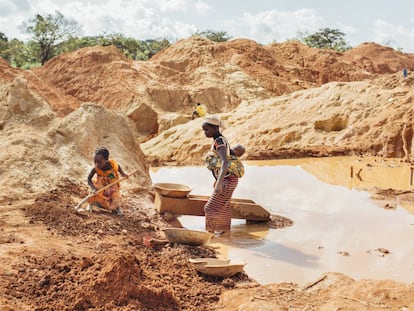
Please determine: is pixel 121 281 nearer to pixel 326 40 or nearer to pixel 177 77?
pixel 177 77

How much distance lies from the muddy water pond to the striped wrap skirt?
6.9 inches

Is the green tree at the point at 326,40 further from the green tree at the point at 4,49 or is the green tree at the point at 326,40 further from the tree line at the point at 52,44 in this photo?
the green tree at the point at 4,49

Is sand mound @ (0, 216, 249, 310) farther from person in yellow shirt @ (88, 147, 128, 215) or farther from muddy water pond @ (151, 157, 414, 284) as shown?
person in yellow shirt @ (88, 147, 128, 215)

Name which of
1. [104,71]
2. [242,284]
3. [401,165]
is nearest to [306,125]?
[401,165]

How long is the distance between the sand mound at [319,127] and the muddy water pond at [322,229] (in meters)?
2.58

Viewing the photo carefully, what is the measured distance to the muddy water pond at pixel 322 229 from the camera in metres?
4.72

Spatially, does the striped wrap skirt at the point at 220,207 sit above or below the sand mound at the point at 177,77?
below

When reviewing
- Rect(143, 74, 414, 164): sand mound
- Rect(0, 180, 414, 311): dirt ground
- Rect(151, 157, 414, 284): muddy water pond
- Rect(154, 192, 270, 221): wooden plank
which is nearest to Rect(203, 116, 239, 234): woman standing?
Rect(151, 157, 414, 284): muddy water pond

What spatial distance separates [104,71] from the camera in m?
26.5

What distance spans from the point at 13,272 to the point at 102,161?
7.13 feet

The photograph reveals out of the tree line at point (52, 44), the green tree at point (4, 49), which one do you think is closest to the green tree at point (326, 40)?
the tree line at point (52, 44)

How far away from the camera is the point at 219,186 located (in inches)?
217

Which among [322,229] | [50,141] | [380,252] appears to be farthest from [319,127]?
[380,252]

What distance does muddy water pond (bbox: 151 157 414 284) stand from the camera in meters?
4.72
